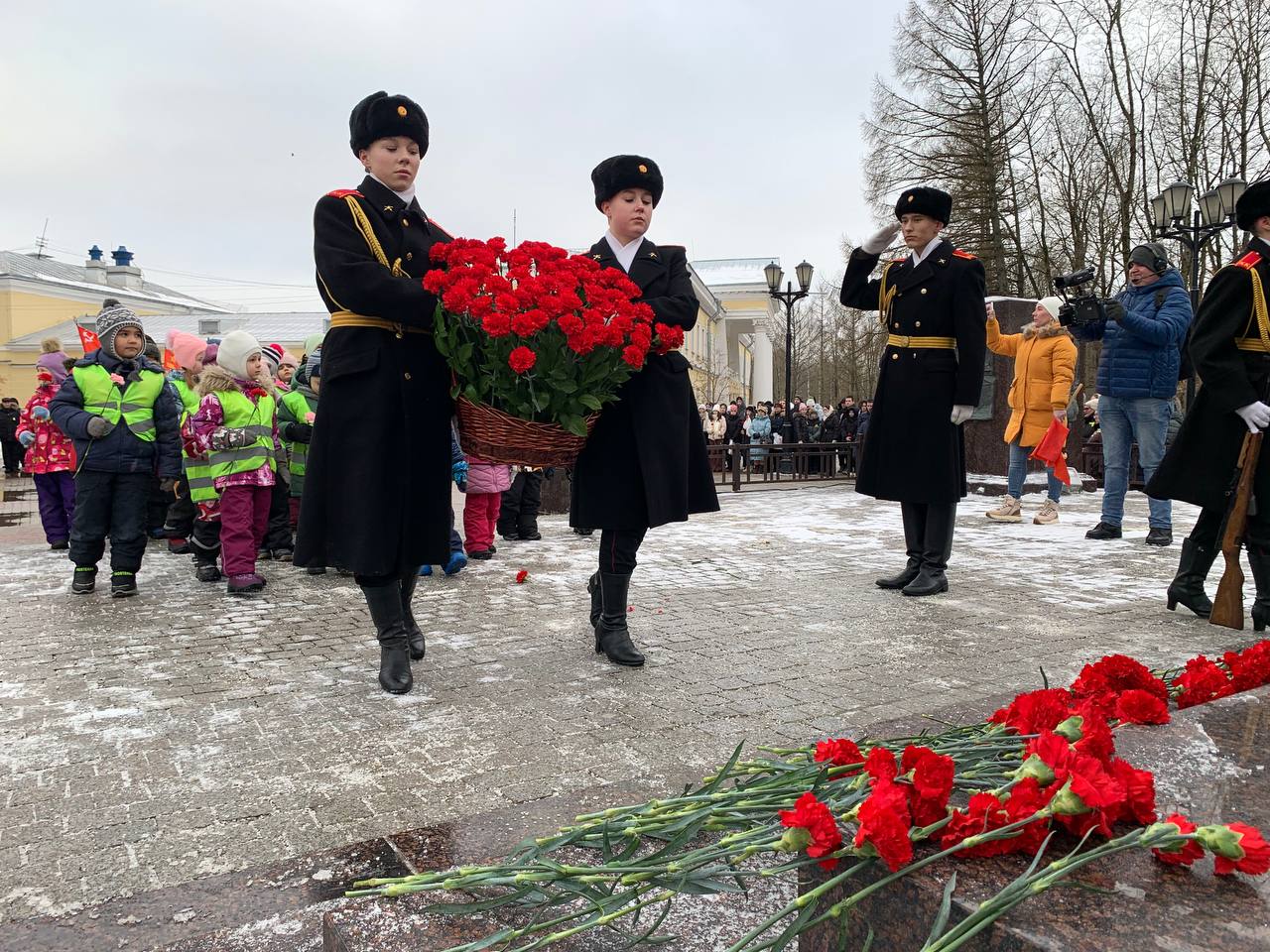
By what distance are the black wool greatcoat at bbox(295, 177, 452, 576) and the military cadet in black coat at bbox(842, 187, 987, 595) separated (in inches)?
116

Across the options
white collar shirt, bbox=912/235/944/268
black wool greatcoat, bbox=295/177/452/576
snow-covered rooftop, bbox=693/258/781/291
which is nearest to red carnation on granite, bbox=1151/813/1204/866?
black wool greatcoat, bbox=295/177/452/576

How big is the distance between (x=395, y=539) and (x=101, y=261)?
55925 mm

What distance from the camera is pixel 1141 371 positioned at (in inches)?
296

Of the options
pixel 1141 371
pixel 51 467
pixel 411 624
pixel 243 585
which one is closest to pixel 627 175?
pixel 411 624

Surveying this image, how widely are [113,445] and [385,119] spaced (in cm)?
352

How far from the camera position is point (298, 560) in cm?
367

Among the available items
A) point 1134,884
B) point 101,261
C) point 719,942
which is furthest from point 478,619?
A: point 101,261

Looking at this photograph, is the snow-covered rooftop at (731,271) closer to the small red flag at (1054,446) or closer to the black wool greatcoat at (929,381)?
the small red flag at (1054,446)

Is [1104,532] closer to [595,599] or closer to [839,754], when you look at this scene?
[595,599]

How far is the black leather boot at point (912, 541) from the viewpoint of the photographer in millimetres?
5797

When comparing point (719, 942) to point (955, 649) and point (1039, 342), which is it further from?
point (1039, 342)

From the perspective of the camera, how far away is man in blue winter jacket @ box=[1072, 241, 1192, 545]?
7.33 meters

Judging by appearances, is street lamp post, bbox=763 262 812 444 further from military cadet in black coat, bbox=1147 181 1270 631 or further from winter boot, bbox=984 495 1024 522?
military cadet in black coat, bbox=1147 181 1270 631

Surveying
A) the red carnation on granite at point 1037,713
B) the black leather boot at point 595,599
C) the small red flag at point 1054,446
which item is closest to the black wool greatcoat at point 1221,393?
the black leather boot at point 595,599
